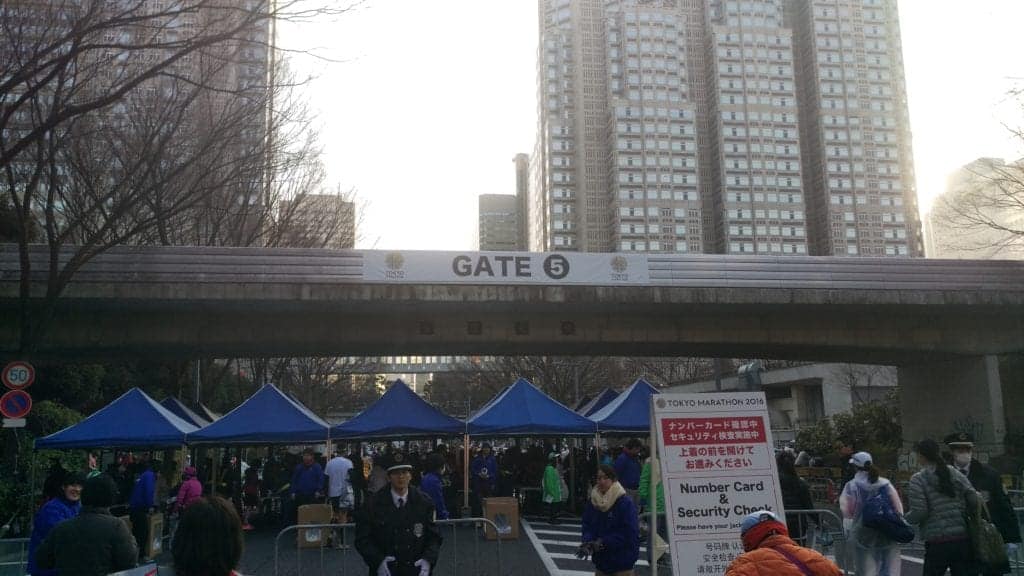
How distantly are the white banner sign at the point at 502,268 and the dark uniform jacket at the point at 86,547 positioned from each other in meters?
16.9

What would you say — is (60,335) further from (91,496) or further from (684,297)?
(91,496)

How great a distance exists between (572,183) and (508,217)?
5412 centimetres

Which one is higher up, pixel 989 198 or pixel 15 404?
pixel 989 198

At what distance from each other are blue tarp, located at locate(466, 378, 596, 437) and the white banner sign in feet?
17.4

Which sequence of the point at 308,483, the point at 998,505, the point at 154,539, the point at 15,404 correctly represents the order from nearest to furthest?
the point at 998,505, the point at 15,404, the point at 154,539, the point at 308,483

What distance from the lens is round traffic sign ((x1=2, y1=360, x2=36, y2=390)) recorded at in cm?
1416

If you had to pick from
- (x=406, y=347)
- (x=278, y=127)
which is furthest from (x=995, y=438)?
(x=278, y=127)

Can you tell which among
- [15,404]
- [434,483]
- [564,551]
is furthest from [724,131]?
[15,404]

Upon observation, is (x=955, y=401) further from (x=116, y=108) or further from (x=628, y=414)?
(x=116, y=108)

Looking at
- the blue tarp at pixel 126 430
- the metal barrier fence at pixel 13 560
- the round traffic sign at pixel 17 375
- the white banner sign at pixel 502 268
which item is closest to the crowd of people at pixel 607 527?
the metal barrier fence at pixel 13 560

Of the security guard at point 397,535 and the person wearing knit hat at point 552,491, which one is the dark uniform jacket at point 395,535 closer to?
the security guard at point 397,535

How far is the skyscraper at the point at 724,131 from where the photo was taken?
119812 millimetres

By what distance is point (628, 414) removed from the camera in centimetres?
1902

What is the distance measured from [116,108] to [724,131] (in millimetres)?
111321
